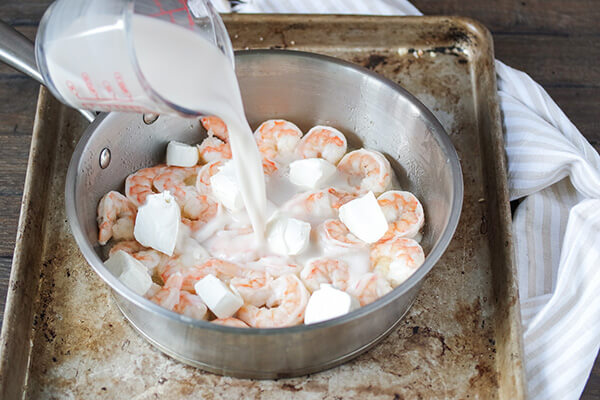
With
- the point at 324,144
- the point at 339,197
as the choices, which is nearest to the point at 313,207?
the point at 339,197

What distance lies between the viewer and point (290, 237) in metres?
1.60

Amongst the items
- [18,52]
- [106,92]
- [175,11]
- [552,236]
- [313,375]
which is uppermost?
[175,11]

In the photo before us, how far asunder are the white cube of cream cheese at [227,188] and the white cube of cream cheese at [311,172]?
0.51 ft

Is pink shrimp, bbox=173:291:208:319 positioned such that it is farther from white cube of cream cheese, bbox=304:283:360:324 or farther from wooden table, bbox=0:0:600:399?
wooden table, bbox=0:0:600:399

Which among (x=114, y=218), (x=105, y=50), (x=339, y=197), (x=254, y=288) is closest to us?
(x=105, y=50)

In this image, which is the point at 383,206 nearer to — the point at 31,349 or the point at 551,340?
the point at 551,340

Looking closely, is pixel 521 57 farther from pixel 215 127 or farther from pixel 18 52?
pixel 18 52

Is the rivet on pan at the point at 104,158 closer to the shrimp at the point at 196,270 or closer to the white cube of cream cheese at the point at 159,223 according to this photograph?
the white cube of cream cheese at the point at 159,223

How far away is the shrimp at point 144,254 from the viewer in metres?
1.57

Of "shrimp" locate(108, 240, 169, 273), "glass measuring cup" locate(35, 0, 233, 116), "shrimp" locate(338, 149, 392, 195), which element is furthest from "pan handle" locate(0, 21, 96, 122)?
"shrimp" locate(338, 149, 392, 195)

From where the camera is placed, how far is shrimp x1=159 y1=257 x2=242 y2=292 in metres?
1.54

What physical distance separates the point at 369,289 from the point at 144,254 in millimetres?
493

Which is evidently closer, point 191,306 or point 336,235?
point 191,306

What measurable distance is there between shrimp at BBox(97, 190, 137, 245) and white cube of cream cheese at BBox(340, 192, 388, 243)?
19.5 inches
